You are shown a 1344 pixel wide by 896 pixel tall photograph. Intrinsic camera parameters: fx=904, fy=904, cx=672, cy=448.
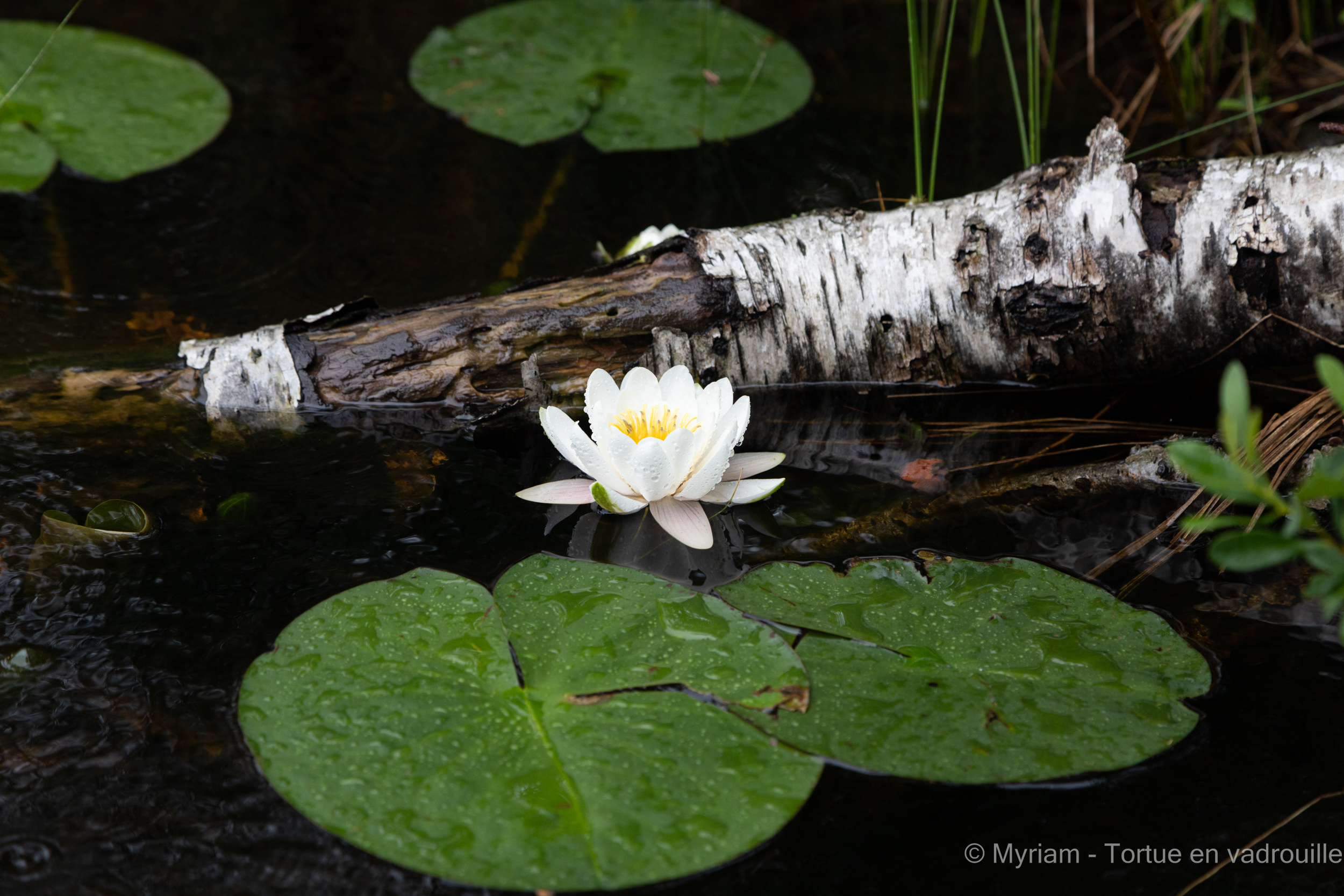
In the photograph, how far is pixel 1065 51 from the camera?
4004 mm

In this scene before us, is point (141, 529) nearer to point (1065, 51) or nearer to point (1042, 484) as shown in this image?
point (1042, 484)

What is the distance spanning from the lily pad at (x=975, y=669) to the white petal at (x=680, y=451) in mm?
252

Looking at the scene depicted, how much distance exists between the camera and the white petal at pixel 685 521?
5.94 feet

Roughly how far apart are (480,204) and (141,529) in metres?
1.65

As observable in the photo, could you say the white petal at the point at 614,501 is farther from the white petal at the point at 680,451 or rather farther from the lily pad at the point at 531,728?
the lily pad at the point at 531,728

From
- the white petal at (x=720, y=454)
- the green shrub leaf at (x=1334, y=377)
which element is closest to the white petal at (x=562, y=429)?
the white petal at (x=720, y=454)

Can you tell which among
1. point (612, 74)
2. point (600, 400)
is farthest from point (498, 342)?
point (612, 74)

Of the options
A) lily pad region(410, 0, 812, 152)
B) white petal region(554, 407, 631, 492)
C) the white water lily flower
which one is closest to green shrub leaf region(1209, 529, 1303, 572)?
the white water lily flower

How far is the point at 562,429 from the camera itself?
1864 millimetres

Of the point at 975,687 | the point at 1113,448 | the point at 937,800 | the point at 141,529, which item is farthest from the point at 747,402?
the point at 141,529

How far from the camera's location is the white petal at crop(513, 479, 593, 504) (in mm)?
1940

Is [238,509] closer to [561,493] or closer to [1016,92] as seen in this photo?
[561,493]

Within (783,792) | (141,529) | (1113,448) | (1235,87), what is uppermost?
(1235,87)

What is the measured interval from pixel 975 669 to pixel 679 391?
816 millimetres
